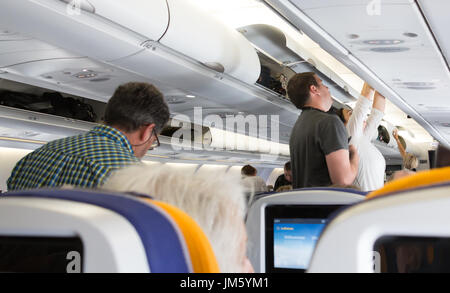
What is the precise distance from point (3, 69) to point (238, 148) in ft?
27.6

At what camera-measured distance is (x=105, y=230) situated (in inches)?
29.4

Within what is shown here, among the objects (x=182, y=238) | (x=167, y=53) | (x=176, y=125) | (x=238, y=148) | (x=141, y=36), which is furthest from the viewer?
(x=238, y=148)

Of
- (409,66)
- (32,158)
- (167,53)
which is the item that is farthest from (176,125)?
(32,158)

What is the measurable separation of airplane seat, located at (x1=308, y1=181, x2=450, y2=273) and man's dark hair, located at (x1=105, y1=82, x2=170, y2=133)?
170 cm

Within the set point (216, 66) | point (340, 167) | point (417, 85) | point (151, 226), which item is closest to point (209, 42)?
point (216, 66)

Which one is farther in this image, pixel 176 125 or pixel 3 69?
pixel 176 125

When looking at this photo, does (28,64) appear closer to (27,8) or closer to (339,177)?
(27,8)

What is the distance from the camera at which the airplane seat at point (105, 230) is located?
2.45ft

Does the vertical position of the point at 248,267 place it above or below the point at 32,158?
below

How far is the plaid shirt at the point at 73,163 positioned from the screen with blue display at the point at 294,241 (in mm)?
942

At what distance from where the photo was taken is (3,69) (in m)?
4.66

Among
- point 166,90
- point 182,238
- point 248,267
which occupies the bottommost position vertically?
point 248,267

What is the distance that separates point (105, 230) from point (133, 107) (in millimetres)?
1615

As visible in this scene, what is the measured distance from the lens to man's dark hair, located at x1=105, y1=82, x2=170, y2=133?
91.1 inches
